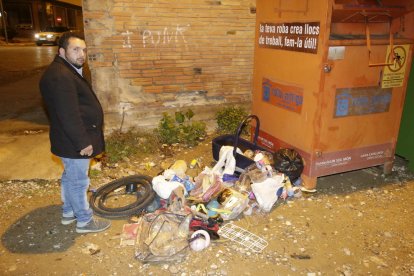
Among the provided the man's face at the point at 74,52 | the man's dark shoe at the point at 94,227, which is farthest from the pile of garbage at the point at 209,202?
the man's face at the point at 74,52

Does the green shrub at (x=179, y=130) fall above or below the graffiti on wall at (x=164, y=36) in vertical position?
below

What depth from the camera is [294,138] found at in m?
4.43

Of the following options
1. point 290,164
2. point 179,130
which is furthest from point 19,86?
point 290,164

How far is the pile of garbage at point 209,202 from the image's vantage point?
330cm

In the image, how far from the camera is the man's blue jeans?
330 centimetres

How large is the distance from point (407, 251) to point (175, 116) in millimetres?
4029

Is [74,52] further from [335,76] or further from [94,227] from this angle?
[335,76]

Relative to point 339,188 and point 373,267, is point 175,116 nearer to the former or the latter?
point 339,188

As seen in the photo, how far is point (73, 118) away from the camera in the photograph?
9.80ft

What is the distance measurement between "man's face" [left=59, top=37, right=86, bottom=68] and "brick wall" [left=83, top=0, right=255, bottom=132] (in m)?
2.34

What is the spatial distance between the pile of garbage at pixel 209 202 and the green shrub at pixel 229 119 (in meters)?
1.49

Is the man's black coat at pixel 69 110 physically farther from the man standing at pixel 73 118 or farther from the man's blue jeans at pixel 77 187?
the man's blue jeans at pixel 77 187

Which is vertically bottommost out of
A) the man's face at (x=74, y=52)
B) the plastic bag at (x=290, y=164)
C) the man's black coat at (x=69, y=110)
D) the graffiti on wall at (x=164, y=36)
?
the plastic bag at (x=290, y=164)

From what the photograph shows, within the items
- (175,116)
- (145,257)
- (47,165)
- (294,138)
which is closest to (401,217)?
(294,138)
